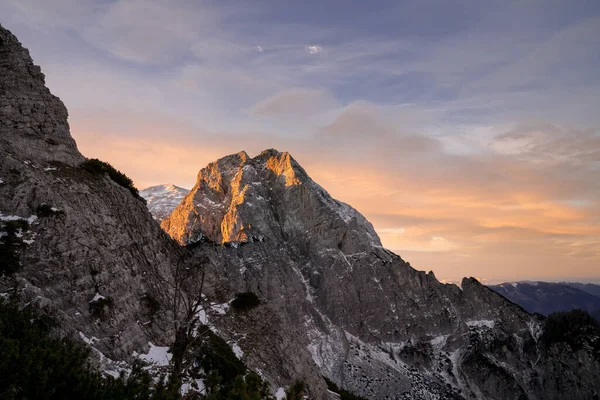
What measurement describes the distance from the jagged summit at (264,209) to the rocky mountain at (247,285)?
0.56 m

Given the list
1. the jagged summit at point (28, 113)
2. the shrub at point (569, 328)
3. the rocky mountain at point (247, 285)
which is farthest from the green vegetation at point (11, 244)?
the shrub at point (569, 328)

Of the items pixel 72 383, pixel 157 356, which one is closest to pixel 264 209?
pixel 157 356

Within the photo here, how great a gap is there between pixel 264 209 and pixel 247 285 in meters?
39.0

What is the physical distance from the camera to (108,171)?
49125 mm

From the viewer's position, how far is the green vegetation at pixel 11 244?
28.0 m

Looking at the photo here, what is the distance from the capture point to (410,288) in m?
144

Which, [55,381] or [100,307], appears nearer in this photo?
[55,381]

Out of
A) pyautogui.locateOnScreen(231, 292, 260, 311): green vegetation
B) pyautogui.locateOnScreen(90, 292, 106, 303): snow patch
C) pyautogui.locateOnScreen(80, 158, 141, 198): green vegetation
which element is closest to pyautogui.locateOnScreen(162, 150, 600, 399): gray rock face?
pyautogui.locateOnScreen(231, 292, 260, 311): green vegetation

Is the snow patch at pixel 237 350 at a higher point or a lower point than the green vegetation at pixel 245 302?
lower

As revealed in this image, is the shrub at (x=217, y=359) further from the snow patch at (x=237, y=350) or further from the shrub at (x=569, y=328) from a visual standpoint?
the shrub at (x=569, y=328)

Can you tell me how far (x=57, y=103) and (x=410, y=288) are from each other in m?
124

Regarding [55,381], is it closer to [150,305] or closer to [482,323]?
[150,305]

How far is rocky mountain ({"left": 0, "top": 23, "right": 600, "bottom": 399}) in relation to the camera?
106 feet

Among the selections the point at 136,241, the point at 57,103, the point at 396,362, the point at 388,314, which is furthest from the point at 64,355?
the point at 388,314
